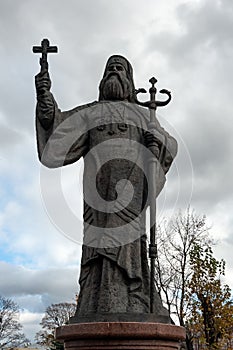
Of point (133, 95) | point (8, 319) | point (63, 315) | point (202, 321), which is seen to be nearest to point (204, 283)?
point (202, 321)

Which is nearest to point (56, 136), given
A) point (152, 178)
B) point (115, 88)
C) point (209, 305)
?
point (115, 88)

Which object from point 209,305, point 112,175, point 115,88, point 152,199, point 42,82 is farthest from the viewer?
point 209,305

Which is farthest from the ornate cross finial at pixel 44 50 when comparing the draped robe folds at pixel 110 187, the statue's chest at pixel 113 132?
the statue's chest at pixel 113 132

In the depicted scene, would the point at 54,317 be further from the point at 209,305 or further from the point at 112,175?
the point at 112,175

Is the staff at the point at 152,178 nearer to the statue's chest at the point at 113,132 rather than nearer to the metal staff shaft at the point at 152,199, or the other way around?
the metal staff shaft at the point at 152,199

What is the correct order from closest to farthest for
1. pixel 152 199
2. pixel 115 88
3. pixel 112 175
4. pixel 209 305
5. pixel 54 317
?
pixel 152 199 → pixel 112 175 → pixel 115 88 → pixel 209 305 → pixel 54 317

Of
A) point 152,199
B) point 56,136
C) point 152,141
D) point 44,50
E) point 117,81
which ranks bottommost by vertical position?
point 152,199

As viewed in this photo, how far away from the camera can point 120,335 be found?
17.6 ft

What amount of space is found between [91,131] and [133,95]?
921 millimetres

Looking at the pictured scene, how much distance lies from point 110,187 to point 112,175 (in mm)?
175

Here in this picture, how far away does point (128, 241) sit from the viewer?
6543 millimetres

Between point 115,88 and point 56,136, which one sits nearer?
point 56,136

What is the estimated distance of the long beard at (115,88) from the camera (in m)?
7.55

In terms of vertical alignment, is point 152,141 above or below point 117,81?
below
